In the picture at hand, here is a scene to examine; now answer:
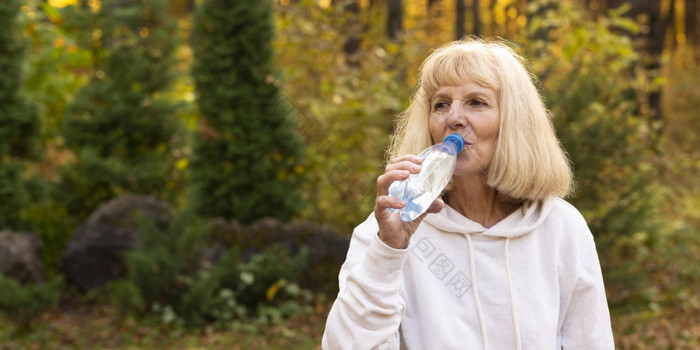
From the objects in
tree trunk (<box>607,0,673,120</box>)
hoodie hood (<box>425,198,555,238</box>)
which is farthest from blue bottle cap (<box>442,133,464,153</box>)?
tree trunk (<box>607,0,673,120</box>)

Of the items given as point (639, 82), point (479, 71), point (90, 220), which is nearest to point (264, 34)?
point (90, 220)

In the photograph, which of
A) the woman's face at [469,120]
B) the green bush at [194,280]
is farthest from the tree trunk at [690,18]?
the woman's face at [469,120]

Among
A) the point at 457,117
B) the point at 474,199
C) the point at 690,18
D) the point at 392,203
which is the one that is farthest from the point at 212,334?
the point at 690,18

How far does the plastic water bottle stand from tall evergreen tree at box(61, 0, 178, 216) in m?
5.98

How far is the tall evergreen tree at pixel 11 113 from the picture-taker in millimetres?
6828

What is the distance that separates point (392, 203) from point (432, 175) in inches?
10.2

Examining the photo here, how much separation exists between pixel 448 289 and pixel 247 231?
480 cm

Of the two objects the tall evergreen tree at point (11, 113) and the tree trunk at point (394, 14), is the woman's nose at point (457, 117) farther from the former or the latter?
the tree trunk at point (394, 14)

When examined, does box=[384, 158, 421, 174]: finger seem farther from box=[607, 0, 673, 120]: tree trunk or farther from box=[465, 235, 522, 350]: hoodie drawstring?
box=[607, 0, 673, 120]: tree trunk

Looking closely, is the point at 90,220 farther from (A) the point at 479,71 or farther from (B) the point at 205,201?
(A) the point at 479,71

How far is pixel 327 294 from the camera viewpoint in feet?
22.0

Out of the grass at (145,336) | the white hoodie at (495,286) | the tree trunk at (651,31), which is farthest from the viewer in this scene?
the tree trunk at (651,31)

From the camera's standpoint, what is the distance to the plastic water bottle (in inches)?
77.0

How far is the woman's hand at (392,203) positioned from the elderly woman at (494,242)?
126mm
